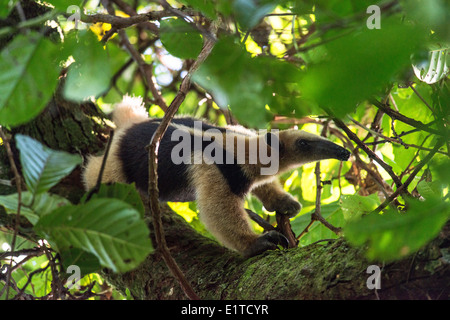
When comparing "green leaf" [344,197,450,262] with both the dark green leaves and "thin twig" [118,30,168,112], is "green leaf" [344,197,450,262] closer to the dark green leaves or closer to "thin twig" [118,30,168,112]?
the dark green leaves

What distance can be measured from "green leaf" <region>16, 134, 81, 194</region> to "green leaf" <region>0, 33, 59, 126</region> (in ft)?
0.62

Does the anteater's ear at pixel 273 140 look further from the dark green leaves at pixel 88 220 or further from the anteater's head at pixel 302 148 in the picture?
the dark green leaves at pixel 88 220

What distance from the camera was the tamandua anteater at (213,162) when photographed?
9.58 feet

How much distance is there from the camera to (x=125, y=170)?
3104 millimetres

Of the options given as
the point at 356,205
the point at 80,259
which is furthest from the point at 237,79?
the point at 356,205

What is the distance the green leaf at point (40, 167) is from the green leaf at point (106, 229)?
0.08m

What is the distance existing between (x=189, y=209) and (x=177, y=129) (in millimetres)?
1027

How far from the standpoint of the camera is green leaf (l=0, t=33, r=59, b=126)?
101 centimetres

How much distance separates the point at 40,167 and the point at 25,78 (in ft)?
0.92

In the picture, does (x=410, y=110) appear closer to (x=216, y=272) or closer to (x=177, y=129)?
(x=177, y=129)

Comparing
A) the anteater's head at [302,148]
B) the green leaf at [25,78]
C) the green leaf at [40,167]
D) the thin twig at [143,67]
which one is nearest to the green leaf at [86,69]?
the green leaf at [25,78]

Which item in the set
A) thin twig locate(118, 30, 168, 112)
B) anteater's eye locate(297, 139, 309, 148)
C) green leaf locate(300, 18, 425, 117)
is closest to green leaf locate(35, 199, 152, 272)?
green leaf locate(300, 18, 425, 117)

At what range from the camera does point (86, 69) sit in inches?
44.4
